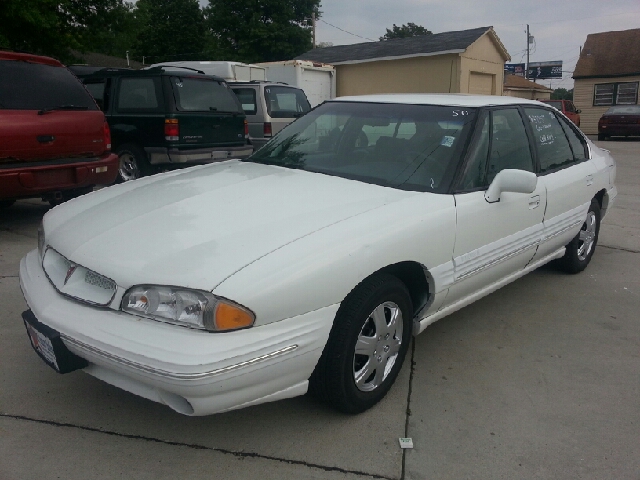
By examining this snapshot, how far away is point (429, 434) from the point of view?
8.89ft

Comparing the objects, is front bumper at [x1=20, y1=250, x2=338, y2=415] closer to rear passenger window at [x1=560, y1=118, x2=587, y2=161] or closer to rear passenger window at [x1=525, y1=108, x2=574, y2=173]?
rear passenger window at [x1=525, y1=108, x2=574, y2=173]

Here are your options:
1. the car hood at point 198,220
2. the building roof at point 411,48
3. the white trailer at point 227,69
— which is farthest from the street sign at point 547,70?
the car hood at point 198,220

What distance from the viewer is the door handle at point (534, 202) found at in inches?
147

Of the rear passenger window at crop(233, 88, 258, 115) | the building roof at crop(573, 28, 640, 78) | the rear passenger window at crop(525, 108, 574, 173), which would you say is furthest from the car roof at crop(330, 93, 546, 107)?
the building roof at crop(573, 28, 640, 78)

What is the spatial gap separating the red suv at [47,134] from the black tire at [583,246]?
449cm

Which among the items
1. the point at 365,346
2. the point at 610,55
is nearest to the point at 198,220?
the point at 365,346

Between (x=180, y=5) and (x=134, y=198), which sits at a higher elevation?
(x=180, y=5)

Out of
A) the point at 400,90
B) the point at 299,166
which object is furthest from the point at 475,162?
the point at 400,90

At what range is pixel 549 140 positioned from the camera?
4.28 m

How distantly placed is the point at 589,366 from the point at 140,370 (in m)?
2.59

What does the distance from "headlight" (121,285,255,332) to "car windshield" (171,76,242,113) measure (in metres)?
6.02

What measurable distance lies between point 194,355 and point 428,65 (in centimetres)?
1987

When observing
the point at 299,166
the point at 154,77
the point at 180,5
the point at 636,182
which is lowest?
the point at 636,182

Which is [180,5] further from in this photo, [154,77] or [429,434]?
[429,434]
